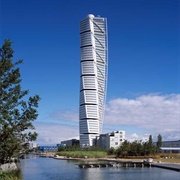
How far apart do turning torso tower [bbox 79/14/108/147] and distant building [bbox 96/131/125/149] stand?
3.01 m

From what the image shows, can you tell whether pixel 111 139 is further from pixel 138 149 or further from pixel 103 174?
pixel 103 174

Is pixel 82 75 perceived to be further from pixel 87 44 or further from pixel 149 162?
pixel 149 162

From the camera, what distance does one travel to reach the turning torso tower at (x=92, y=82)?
15312 centimetres

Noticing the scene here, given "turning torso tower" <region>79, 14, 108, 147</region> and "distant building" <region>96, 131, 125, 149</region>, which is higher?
"turning torso tower" <region>79, 14, 108, 147</region>

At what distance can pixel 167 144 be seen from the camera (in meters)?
157

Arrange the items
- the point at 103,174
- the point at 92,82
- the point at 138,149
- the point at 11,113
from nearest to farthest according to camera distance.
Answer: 1. the point at 11,113
2. the point at 103,174
3. the point at 138,149
4. the point at 92,82

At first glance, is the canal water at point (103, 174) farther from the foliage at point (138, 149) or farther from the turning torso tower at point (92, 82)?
the turning torso tower at point (92, 82)

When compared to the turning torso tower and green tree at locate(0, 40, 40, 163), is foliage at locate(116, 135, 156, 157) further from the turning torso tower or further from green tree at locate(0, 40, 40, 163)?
the turning torso tower

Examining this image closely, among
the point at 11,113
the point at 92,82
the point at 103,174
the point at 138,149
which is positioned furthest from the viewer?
the point at 92,82

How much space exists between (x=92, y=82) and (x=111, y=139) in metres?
27.3

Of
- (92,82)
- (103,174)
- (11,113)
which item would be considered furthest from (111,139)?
(11,113)

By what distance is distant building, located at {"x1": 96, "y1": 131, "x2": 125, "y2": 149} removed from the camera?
15450 cm

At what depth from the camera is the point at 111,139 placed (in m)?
155

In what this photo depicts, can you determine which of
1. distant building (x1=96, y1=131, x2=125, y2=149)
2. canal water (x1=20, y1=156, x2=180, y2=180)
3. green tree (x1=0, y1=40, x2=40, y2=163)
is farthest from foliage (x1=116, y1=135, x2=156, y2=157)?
→ distant building (x1=96, y1=131, x2=125, y2=149)
